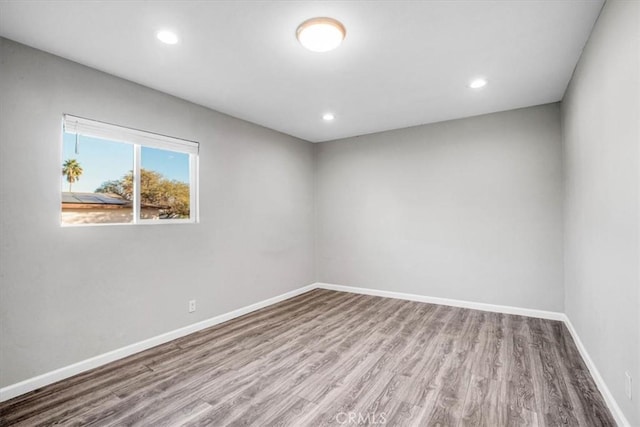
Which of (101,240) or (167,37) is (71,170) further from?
(167,37)

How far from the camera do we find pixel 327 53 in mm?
2463

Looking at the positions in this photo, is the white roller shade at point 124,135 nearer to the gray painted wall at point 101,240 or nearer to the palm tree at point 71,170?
the gray painted wall at point 101,240

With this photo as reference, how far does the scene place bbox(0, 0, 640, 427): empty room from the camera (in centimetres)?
194

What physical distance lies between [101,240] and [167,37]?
1784 mm

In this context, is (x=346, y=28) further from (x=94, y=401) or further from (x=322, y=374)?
(x=94, y=401)

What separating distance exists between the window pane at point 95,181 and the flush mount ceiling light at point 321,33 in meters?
2.01

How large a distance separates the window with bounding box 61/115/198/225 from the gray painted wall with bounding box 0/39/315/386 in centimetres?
10

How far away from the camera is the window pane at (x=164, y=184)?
3074 millimetres

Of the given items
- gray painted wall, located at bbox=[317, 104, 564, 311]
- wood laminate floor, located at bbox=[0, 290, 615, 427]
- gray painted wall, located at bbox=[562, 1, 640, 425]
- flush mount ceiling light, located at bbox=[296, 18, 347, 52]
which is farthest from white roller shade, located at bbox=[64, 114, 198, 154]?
gray painted wall, located at bbox=[562, 1, 640, 425]

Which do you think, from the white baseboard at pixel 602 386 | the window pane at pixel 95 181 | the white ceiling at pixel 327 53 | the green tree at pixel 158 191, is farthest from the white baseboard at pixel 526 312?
the window pane at pixel 95 181

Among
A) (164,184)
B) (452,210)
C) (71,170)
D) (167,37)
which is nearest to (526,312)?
(452,210)

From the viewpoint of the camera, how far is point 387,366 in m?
2.58

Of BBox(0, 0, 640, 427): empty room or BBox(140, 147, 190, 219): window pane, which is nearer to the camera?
BBox(0, 0, 640, 427): empty room

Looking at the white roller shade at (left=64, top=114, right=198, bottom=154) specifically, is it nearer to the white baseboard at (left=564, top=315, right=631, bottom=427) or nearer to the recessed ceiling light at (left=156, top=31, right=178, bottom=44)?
the recessed ceiling light at (left=156, top=31, right=178, bottom=44)
